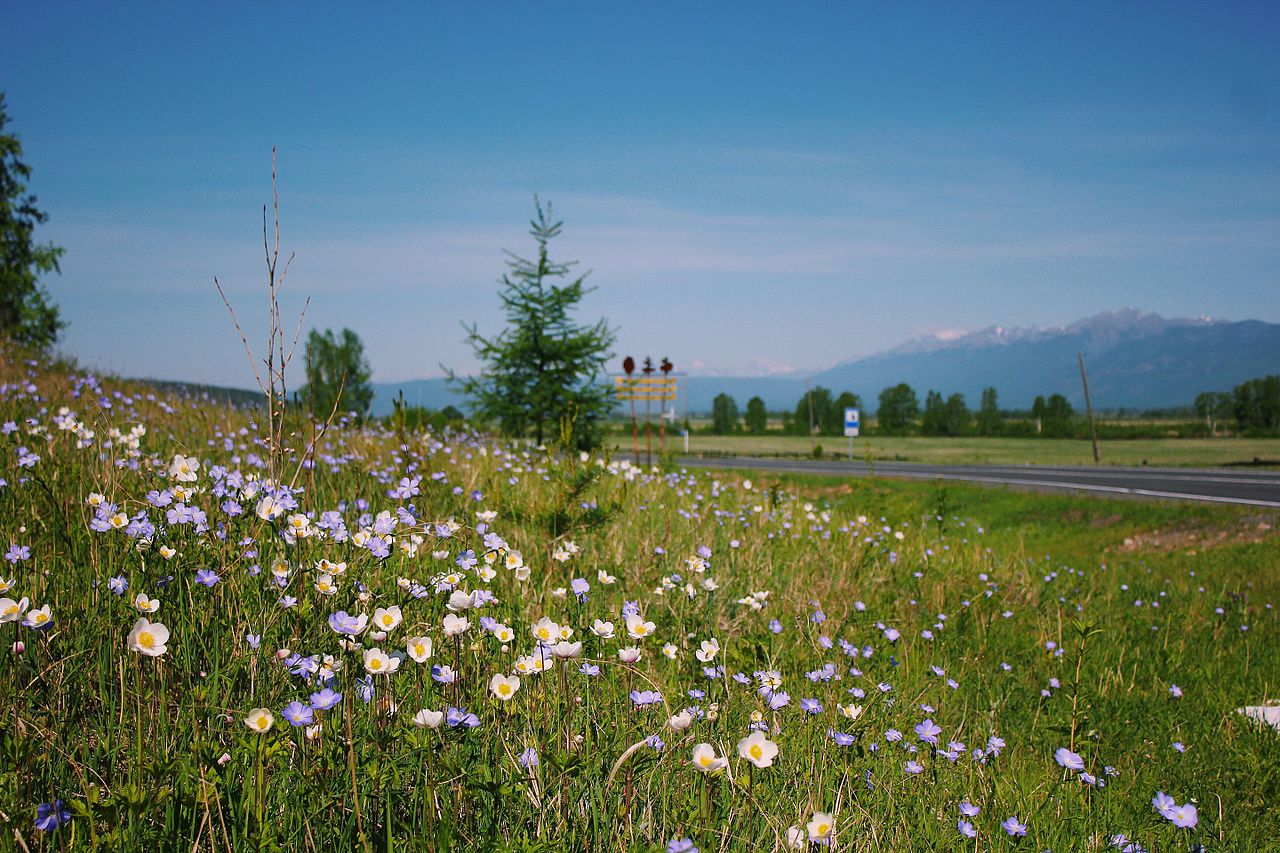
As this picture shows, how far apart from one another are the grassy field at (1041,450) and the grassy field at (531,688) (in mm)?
30204

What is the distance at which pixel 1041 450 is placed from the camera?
5153cm

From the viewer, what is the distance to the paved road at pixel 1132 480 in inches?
687

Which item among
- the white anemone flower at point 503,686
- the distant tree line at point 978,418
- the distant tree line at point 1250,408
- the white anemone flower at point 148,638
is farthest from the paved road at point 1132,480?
the distant tree line at point 1250,408

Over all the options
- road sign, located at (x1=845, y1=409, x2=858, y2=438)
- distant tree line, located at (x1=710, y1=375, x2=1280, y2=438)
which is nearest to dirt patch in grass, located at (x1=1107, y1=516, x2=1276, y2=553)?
road sign, located at (x1=845, y1=409, x2=858, y2=438)

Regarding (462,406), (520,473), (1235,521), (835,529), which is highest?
(462,406)

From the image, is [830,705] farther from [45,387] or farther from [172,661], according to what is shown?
[45,387]

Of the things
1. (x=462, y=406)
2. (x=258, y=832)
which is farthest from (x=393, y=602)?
(x=462, y=406)

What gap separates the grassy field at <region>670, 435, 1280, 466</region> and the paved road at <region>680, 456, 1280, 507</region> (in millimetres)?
7369

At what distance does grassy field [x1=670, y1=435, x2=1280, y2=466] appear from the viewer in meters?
38.0

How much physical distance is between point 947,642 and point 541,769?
3.36 m

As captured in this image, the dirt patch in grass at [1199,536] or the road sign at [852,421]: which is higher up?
the road sign at [852,421]

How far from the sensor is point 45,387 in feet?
23.6

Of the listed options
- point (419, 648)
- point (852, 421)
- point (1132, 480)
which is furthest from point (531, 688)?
point (852, 421)

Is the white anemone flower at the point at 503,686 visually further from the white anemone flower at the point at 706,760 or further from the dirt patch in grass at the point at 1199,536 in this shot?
the dirt patch in grass at the point at 1199,536
